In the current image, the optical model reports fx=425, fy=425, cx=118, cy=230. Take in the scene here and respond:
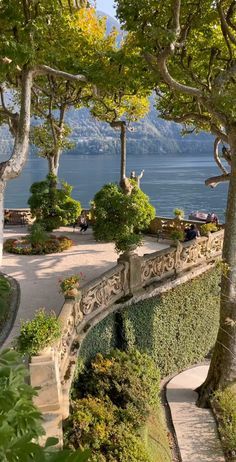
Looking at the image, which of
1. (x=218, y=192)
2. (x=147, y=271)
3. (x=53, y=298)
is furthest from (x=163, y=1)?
(x=218, y=192)

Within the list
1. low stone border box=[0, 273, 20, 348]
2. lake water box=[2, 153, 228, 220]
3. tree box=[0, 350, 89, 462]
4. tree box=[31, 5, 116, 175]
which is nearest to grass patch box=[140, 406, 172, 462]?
low stone border box=[0, 273, 20, 348]

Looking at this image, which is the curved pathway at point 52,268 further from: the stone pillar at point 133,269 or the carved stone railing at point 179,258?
the carved stone railing at point 179,258

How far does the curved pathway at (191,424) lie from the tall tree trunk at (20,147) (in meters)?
8.70

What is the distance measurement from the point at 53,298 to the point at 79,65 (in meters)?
10.3

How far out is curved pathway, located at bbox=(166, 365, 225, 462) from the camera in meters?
12.1

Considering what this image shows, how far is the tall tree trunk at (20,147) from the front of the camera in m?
8.25

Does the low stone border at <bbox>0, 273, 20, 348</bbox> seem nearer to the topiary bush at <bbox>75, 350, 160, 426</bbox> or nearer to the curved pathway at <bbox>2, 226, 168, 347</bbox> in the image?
the curved pathway at <bbox>2, 226, 168, 347</bbox>

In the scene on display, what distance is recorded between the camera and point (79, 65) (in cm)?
1833

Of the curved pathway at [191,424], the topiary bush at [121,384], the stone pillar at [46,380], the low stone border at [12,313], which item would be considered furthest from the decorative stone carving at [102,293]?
the curved pathway at [191,424]

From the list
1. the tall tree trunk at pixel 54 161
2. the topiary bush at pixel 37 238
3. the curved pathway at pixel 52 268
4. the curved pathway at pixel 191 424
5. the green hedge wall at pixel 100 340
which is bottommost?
the curved pathway at pixel 191 424

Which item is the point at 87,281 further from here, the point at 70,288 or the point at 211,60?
the point at 211,60

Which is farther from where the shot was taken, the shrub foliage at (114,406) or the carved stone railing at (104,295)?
the shrub foliage at (114,406)

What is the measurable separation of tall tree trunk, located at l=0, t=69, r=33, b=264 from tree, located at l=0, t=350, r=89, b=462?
197 inches

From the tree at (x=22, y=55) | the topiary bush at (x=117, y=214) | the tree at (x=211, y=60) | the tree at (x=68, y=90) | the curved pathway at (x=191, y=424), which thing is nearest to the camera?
the tree at (x=22, y=55)
